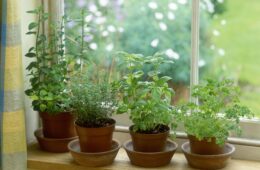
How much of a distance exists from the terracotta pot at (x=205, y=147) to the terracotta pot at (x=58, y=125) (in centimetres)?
48

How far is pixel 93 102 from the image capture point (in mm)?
1737

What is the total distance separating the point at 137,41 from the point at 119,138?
400 millimetres

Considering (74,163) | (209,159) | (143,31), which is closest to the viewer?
(209,159)

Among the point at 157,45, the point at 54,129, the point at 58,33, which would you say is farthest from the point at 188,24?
the point at 54,129

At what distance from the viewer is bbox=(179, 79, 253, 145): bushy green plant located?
1.66m

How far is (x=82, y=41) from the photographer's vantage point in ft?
6.24

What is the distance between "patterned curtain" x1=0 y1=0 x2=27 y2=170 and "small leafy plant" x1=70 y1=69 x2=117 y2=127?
198mm

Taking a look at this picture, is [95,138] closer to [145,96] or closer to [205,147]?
[145,96]

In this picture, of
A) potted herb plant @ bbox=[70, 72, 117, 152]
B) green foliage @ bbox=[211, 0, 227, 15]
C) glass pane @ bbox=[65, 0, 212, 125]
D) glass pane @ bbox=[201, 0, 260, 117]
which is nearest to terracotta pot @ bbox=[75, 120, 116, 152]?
potted herb plant @ bbox=[70, 72, 117, 152]

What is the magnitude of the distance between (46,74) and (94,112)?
0.26 meters

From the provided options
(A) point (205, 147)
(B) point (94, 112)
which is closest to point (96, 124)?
(B) point (94, 112)

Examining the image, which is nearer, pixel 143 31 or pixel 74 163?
pixel 74 163

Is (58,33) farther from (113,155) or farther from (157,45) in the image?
(113,155)

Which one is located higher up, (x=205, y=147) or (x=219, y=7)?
(x=219, y=7)
